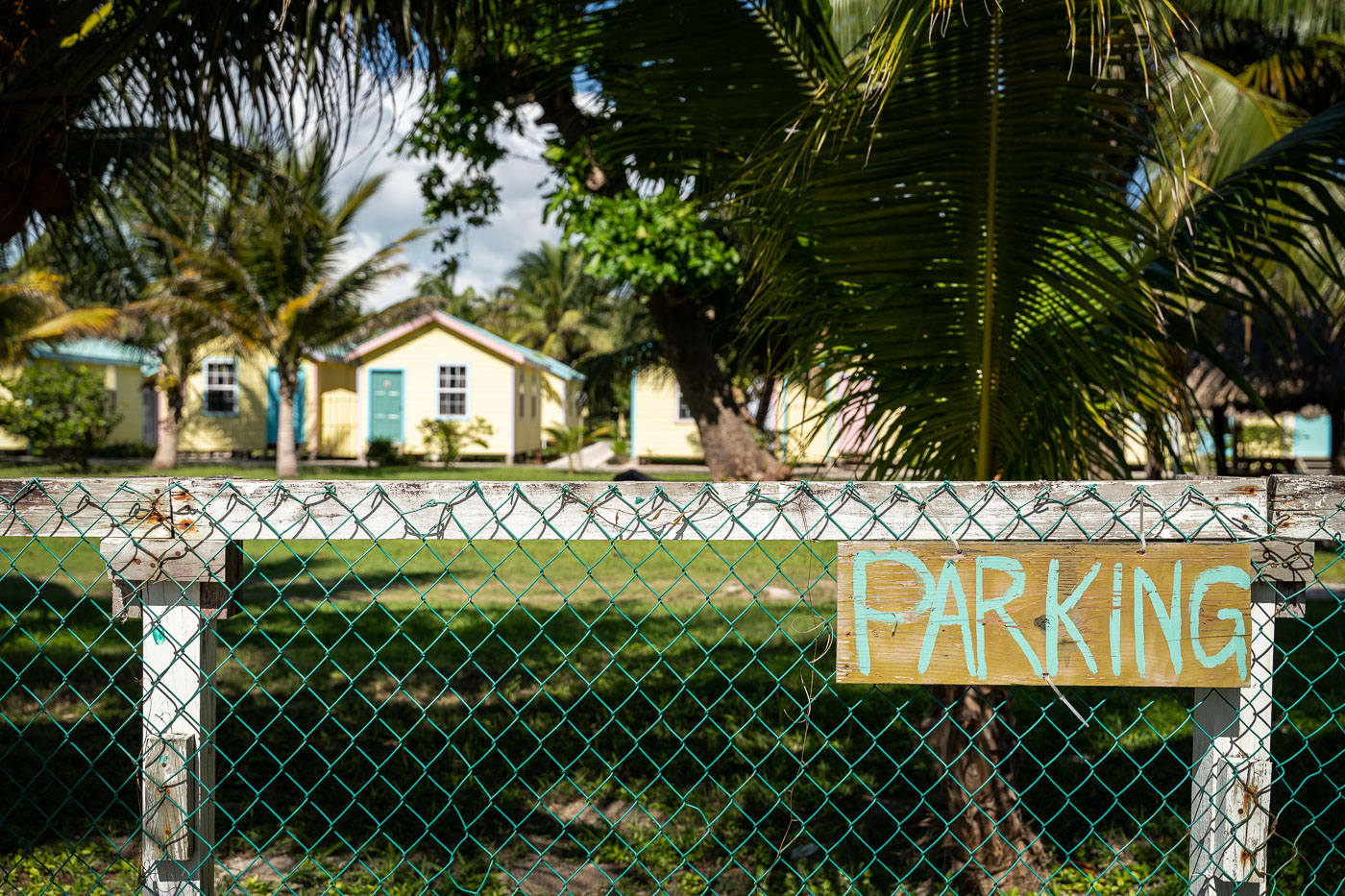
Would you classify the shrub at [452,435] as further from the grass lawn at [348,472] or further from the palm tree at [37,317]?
the palm tree at [37,317]

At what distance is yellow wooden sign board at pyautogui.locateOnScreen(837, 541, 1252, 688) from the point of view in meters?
2.02

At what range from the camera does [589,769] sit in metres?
4.51

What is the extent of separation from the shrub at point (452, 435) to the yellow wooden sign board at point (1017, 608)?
900 inches

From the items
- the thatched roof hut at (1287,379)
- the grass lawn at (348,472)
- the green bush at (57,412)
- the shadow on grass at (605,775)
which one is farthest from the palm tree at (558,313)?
the shadow on grass at (605,775)

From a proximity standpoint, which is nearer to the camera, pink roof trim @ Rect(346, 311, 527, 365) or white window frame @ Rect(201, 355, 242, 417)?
pink roof trim @ Rect(346, 311, 527, 365)

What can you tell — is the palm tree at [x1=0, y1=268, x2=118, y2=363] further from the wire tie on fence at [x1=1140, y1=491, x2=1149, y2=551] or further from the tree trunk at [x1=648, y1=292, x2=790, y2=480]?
the wire tie on fence at [x1=1140, y1=491, x2=1149, y2=551]

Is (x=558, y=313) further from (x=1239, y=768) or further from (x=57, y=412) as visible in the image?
(x=1239, y=768)

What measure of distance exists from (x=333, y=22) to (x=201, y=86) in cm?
59

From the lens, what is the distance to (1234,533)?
216 cm

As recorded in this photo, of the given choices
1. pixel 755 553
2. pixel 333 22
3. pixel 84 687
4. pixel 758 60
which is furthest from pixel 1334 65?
pixel 84 687

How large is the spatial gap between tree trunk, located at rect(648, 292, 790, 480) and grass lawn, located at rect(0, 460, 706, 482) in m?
10.8

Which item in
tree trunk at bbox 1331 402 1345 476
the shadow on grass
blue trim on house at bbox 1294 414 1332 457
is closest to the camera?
the shadow on grass

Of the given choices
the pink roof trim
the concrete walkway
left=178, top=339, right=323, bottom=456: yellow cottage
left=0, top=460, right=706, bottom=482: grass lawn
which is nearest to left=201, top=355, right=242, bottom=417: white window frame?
left=178, top=339, right=323, bottom=456: yellow cottage

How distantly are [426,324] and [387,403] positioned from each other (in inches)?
89.9
